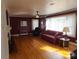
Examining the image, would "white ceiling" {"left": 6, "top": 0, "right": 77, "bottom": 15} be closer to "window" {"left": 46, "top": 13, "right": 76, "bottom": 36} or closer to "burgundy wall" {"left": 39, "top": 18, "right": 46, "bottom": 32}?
"window" {"left": 46, "top": 13, "right": 76, "bottom": 36}

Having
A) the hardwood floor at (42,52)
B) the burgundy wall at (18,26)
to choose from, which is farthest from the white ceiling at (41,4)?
the burgundy wall at (18,26)

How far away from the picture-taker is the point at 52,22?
33.8ft

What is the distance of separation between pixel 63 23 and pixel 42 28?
15.4ft

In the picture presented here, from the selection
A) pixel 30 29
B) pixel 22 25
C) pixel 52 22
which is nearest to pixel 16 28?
pixel 22 25

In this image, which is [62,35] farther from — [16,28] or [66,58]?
[16,28]

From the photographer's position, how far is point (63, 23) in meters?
8.22

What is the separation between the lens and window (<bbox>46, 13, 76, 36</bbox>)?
22.8 ft

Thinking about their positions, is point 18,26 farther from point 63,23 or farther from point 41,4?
point 41,4

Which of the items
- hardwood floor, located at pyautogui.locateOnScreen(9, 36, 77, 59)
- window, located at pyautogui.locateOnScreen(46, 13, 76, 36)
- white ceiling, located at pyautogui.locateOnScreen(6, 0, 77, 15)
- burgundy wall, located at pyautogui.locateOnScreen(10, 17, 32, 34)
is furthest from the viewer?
burgundy wall, located at pyautogui.locateOnScreen(10, 17, 32, 34)

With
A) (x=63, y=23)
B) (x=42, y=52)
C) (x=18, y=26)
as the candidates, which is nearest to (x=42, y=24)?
(x=18, y=26)

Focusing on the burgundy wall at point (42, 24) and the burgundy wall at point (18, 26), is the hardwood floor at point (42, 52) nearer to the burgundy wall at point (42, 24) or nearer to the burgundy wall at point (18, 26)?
the burgundy wall at point (42, 24)

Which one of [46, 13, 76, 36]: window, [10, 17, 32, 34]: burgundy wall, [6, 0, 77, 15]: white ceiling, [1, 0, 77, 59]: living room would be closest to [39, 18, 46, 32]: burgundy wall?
[1, 0, 77, 59]: living room

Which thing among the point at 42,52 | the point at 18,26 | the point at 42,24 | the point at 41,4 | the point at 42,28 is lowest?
the point at 42,52

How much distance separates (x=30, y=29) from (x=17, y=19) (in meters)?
1.84
